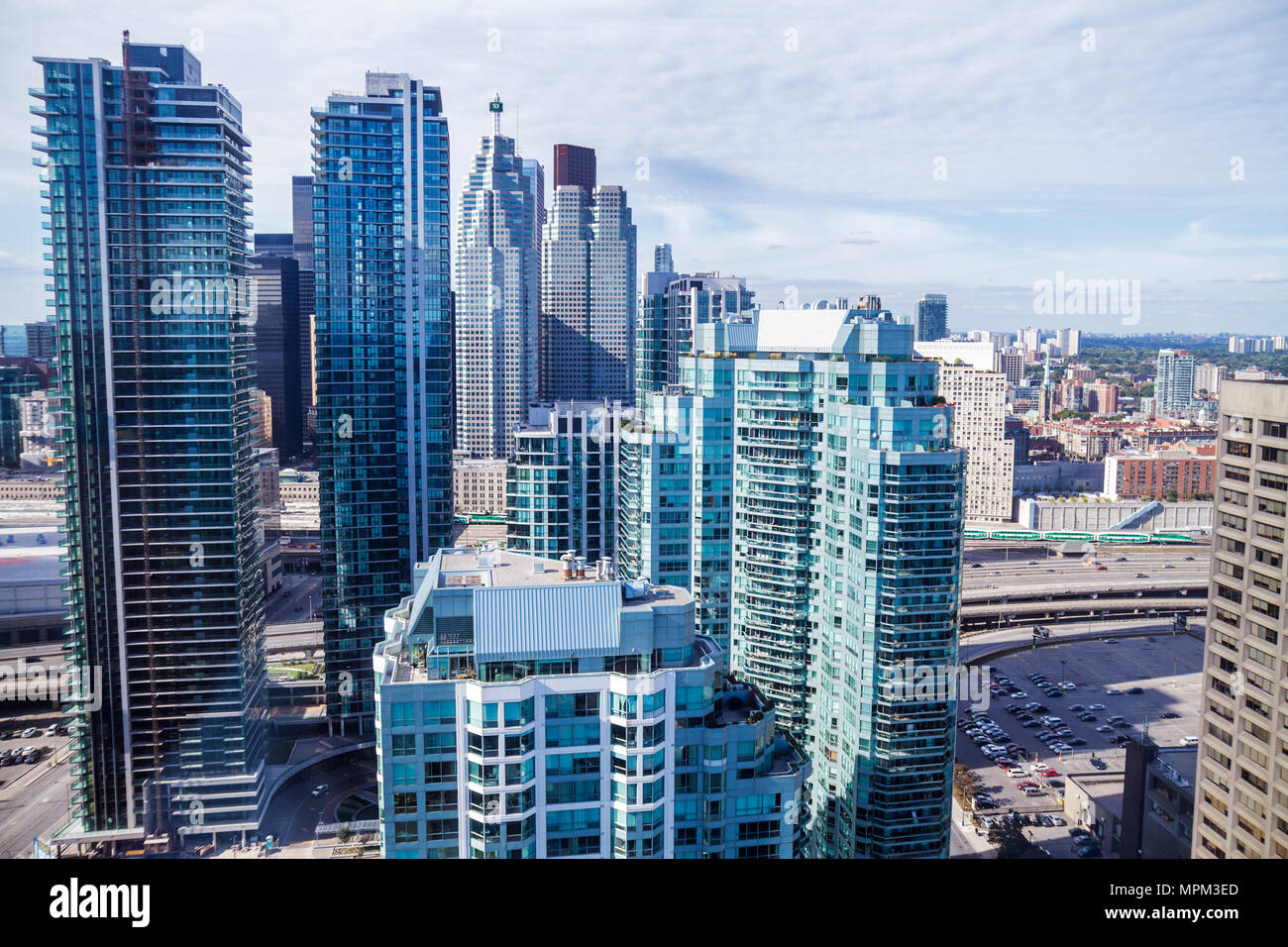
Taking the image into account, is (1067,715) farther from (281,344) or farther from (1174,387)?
(281,344)

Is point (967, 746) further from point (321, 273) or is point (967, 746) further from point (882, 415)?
point (321, 273)

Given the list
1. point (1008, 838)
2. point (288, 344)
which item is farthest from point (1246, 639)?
point (288, 344)

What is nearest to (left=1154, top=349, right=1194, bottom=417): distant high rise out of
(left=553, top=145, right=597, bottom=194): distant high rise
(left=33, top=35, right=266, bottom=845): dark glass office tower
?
(left=33, top=35, right=266, bottom=845): dark glass office tower

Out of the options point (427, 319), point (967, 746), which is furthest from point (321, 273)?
point (967, 746)

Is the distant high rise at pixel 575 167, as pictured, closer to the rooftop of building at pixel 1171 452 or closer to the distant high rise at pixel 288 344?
the distant high rise at pixel 288 344

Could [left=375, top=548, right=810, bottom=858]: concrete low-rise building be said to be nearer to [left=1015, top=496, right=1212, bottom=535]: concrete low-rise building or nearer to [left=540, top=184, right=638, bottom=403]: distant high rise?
[left=1015, top=496, right=1212, bottom=535]: concrete low-rise building

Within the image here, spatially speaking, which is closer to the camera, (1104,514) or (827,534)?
(827,534)
